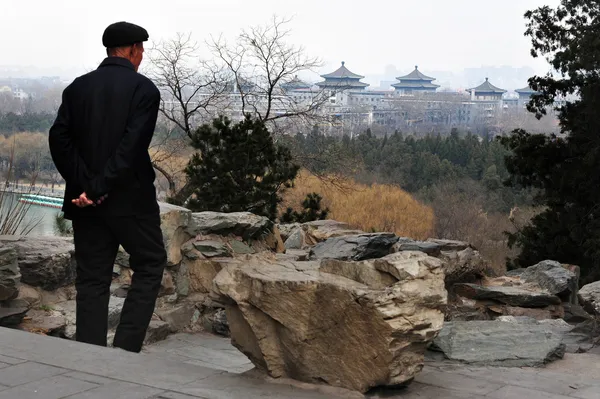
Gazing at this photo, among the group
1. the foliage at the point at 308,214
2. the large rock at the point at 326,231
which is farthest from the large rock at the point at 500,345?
the foliage at the point at 308,214

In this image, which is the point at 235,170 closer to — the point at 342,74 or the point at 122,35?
the point at 122,35

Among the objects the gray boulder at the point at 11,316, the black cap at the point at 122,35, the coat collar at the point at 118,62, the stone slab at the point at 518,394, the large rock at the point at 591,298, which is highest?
the black cap at the point at 122,35

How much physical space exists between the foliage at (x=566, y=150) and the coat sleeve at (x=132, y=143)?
15445 millimetres

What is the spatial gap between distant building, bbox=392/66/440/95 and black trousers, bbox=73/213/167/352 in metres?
166

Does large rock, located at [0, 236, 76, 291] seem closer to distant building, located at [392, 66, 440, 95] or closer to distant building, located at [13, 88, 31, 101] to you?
distant building, located at [13, 88, 31, 101]

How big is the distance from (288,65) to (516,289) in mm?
20153

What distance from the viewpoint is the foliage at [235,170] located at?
15.4 metres

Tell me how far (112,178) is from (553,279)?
597cm

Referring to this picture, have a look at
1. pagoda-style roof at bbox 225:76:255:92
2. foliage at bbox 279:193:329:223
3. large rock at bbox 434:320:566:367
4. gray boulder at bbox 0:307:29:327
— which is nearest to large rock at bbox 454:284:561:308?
large rock at bbox 434:320:566:367

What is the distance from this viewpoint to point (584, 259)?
19.5 meters

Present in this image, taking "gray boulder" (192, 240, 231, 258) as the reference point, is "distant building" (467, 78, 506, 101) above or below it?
above

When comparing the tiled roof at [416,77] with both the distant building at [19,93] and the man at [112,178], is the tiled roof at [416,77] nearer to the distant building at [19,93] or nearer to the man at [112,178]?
the distant building at [19,93]

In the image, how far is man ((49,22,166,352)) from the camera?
3.75 m

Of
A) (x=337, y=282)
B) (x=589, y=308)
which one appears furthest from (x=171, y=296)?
(x=337, y=282)
